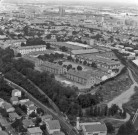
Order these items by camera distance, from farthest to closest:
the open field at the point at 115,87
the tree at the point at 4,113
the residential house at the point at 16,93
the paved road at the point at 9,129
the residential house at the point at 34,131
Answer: the open field at the point at 115,87 → the residential house at the point at 16,93 → the tree at the point at 4,113 → the paved road at the point at 9,129 → the residential house at the point at 34,131

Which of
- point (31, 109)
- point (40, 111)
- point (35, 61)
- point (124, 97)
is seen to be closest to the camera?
point (31, 109)

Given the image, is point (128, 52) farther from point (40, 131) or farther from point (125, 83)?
point (40, 131)

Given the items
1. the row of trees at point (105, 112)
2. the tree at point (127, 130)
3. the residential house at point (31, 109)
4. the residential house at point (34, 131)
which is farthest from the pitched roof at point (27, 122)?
the tree at point (127, 130)

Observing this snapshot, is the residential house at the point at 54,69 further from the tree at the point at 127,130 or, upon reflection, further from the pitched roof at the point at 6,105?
the tree at the point at 127,130

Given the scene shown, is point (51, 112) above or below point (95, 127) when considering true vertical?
below

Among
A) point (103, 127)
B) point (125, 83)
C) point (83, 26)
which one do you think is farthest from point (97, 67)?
point (83, 26)

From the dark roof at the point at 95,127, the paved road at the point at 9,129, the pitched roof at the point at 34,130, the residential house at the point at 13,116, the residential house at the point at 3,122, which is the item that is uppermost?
the dark roof at the point at 95,127

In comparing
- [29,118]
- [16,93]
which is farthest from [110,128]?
[16,93]

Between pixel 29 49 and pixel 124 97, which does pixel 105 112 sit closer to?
pixel 124 97

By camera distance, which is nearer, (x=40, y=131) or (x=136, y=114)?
(x=40, y=131)
